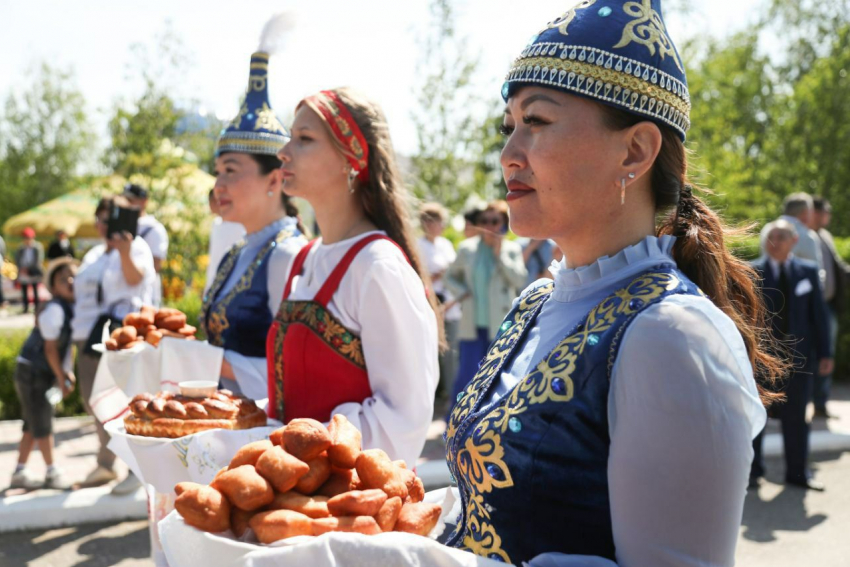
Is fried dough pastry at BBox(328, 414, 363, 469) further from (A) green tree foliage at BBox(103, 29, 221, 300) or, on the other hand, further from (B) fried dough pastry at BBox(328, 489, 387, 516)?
(A) green tree foliage at BBox(103, 29, 221, 300)

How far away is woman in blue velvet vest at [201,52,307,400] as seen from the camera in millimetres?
3414

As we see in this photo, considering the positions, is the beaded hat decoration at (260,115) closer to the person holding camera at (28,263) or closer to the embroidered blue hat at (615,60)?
the embroidered blue hat at (615,60)

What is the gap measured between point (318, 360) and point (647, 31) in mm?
1553

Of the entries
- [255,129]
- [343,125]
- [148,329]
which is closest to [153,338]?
[148,329]

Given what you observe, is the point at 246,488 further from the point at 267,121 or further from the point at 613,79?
the point at 267,121

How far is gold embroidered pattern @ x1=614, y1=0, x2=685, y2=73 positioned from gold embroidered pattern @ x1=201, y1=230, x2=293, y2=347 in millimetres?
2335

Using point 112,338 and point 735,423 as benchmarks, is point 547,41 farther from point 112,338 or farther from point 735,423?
point 112,338

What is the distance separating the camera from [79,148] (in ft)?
128

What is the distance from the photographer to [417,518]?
5.10 ft

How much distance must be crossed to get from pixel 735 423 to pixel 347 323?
1.59m

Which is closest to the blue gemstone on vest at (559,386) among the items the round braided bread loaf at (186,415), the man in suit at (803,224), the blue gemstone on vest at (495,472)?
the blue gemstone on vest at (495,472)

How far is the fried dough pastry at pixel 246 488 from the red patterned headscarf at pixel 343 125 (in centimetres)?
161

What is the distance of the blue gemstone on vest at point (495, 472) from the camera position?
1.42 m

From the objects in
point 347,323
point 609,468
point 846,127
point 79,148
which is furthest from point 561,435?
point 79,148
